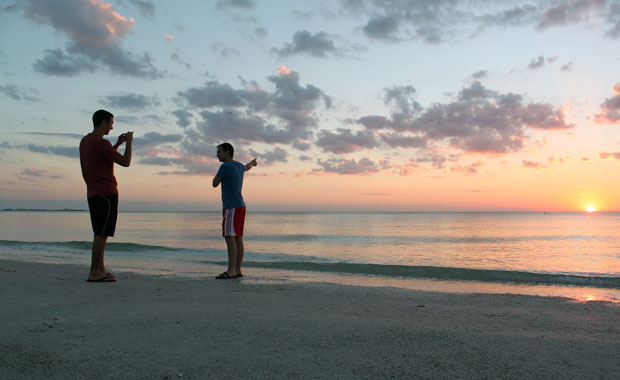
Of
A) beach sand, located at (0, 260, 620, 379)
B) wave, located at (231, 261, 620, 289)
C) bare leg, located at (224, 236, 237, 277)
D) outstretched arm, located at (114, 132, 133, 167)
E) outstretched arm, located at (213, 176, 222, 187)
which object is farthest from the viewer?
wave, located at (231, 261, 620, 289)

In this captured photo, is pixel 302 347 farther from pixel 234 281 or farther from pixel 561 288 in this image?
pixel 561 288

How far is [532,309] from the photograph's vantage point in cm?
489

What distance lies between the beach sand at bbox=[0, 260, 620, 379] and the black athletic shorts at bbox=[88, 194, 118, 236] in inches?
31.1

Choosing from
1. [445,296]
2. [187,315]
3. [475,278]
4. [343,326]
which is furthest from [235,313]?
[475,278]

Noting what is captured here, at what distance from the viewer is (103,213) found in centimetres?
568

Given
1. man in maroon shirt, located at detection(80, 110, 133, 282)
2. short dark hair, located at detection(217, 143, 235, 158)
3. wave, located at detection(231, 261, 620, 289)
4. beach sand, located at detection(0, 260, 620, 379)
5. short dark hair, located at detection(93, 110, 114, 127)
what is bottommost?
wave, located at detection(231, 261, 620, 289)

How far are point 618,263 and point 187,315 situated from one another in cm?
1560

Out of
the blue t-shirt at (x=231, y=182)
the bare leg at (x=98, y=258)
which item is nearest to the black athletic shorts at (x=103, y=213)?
the bare leg at (x=98, y=258)

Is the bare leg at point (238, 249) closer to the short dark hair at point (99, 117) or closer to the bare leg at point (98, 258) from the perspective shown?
the bare leg at point (98, 258)

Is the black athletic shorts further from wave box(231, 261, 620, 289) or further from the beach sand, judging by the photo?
wave box(231, 261, 620, 289)

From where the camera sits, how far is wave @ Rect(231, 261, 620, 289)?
8.58 metres

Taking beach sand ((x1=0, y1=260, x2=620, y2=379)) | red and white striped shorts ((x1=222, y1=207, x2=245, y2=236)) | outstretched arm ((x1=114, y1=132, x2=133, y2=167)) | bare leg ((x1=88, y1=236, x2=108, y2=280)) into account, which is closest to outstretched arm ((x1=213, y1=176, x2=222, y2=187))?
red and white striped shorts ((x1=222, y1=207, x2=245, y2=236))

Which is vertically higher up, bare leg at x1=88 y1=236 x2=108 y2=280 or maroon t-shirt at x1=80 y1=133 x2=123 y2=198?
maroon t-shirt at x1=80 y1=133 x2=123 y2=198

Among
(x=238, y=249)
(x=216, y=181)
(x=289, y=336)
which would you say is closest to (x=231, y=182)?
(x=216, y=181)
